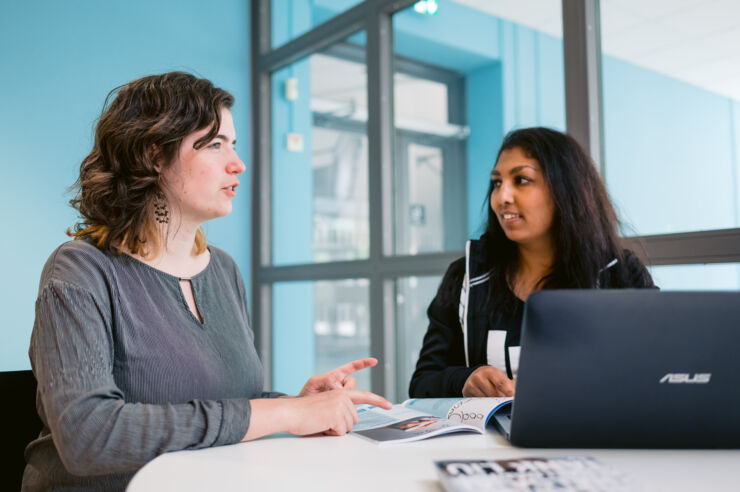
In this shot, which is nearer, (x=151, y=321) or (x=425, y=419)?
(x=425, y=419)

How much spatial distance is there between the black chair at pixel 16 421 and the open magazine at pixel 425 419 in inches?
25.5

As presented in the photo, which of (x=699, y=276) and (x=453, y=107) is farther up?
(x=453, y=107)

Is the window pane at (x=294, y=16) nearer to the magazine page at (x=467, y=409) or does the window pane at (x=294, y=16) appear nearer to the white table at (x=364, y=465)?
the magazine page at (x=467, y=409)

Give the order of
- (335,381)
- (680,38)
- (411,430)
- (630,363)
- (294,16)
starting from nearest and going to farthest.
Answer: (630,363) → (411,430) → (335,381) → (680,38) → (294,16)

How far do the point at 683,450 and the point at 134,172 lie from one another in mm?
1137

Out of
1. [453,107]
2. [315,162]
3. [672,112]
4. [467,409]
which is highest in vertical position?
[453,107]

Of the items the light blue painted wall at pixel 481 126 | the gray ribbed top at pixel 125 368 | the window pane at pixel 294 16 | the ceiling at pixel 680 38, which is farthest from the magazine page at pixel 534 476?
the window pane at pixel 294 16

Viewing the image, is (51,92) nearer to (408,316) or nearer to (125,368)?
(408,316)

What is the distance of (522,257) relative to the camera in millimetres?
1738

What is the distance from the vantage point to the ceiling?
74.6 inches

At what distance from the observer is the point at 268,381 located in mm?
3801

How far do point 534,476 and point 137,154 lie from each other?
1.01 m

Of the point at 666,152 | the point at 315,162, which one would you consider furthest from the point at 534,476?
the point at 315,162

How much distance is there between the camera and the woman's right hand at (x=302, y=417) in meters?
0.96
